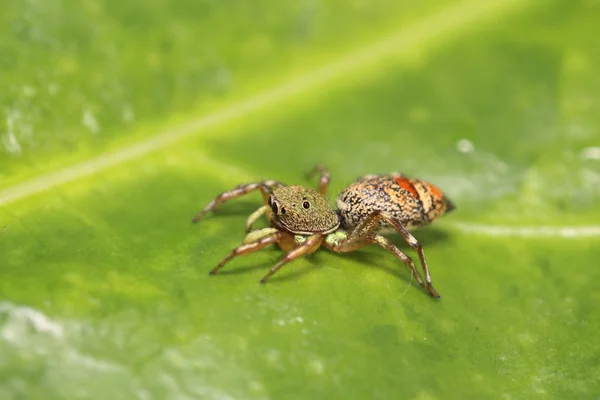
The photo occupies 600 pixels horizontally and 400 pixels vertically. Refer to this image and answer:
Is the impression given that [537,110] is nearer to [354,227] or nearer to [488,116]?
[488,116]

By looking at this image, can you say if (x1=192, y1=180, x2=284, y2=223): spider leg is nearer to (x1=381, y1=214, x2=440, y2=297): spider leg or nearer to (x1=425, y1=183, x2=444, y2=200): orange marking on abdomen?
(x1=381, y1=214, x2=440, y2=297): spider leg

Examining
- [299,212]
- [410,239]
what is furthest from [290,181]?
[410,239]

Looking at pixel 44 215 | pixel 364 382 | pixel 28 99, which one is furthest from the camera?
pixel 28 99

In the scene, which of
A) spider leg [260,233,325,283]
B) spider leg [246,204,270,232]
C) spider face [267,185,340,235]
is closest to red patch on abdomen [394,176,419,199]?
spider face [267,185,340,235]

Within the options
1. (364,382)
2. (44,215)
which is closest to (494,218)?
(364,382)

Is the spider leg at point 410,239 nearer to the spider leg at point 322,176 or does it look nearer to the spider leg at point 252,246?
the spider leg at point 322,176

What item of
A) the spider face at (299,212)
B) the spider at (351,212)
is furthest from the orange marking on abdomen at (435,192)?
the spider face at (299,212)
